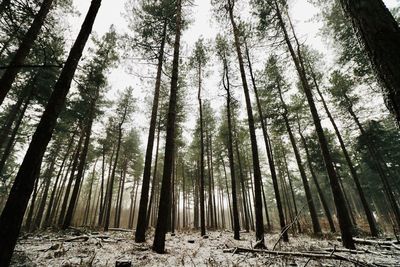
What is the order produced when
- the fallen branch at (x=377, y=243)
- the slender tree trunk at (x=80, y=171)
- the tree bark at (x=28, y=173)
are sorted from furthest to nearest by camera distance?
1. the slender tree trunk at (x=80, y=171)
2. the fallen branch at (x=377, y=243)
3. the tree bark at (x=28, y=173)

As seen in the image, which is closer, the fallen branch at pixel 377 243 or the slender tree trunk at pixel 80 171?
the fallen branch at pixel 377 243

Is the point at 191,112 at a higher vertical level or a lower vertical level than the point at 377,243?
higher

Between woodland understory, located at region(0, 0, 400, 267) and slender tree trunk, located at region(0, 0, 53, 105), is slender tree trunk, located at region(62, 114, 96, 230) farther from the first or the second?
slender tree trunk, located at region(0, 0, 53, 105)

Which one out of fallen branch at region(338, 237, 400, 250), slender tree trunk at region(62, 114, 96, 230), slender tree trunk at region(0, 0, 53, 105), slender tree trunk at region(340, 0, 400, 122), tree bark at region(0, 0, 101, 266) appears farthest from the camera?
slender tree trunk at region(62, 114, 96, 230)

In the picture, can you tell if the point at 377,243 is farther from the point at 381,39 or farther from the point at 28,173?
the point at 28,173

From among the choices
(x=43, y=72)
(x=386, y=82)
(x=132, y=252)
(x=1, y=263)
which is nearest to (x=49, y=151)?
(x=43, y=72)

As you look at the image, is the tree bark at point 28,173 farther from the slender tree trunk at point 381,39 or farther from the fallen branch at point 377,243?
the fallen branch at point 377,243

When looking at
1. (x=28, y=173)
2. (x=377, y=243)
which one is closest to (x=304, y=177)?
(x=377, y=243)

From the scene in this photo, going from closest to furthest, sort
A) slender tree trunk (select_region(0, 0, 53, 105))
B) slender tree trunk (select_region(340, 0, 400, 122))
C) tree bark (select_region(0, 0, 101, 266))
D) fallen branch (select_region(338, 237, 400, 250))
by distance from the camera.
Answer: slender tree trunk (select_region(340, 0, 400, 122)), tree bark (select_region(0, 0, 101, 266)), slender tree trunk (select_region(0, 0, 53, 105)), fallen branch (select_region(338, 237, 400, 250))

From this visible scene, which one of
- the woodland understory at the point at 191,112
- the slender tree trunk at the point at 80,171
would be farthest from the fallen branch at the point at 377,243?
the slender tree trunk at the point at 80,171

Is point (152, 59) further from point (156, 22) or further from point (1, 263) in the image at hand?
point (1, 263)

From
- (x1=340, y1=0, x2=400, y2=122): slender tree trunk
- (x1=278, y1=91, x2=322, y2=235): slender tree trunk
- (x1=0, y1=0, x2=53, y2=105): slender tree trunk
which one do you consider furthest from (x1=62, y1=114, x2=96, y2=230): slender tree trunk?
(x1=278, y1=91, x2=322, y2=235): slender tree trunk

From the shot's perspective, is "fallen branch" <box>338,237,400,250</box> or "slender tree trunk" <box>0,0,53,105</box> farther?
"fallen branch" <box>338,237,400,250</box>

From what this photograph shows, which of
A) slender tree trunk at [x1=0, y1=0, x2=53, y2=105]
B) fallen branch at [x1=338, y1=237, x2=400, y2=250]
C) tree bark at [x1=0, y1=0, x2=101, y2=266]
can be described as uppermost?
slender tree trunk at [x1=0, y1=0, x2=53, y2=105]
